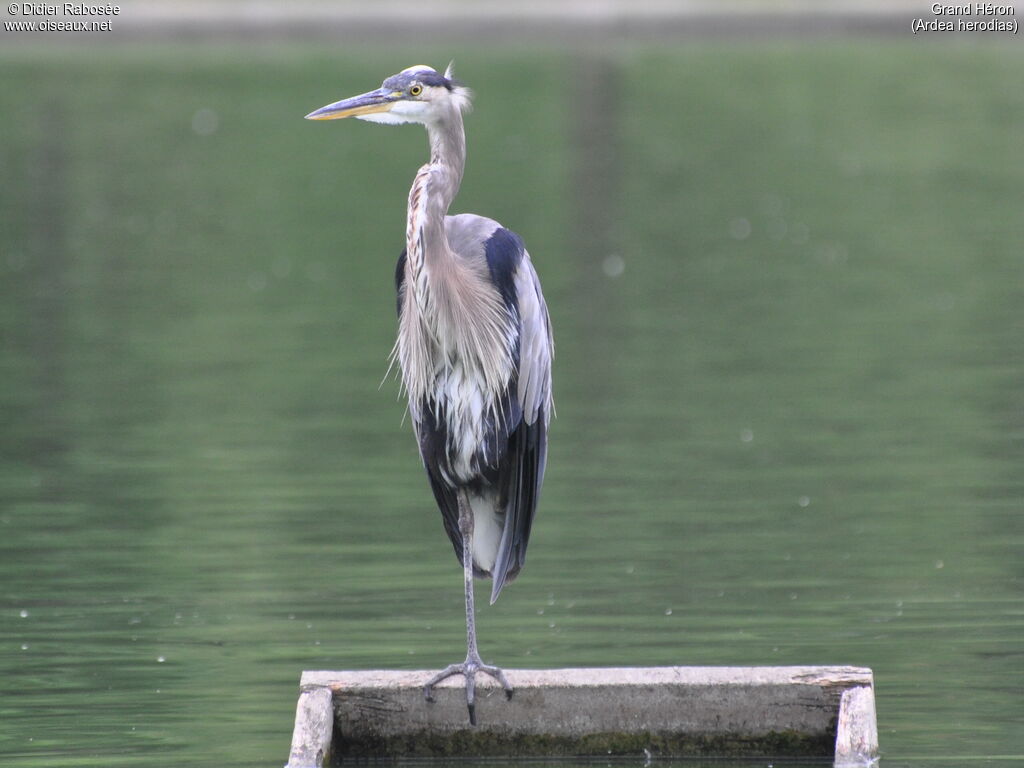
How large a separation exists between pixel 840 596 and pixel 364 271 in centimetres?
1192

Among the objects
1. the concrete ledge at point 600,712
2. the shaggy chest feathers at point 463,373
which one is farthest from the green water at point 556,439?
the shaggy chest feathers at point 463,373

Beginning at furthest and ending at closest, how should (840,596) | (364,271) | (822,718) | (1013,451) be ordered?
(364,271) → (1013,451) → (840,596) → (822,718)

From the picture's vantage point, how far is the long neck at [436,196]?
6.63 meters

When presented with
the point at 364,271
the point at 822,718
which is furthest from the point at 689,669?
the point at 364,271

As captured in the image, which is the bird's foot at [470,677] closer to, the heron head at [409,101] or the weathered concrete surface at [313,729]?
the weathered concrete surface at [313,729]

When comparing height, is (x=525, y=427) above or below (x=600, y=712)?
above

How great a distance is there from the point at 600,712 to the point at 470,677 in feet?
1.44

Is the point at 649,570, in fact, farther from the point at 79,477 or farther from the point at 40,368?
the point at 40,368

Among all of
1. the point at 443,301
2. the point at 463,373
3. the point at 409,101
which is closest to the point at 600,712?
the point at 463,373

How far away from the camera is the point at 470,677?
650cm

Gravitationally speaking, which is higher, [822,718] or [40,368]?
[822,718]

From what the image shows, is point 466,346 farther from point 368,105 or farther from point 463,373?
point 368,105

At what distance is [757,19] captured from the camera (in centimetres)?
4341

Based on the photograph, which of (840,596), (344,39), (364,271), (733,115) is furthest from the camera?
(344,39)
